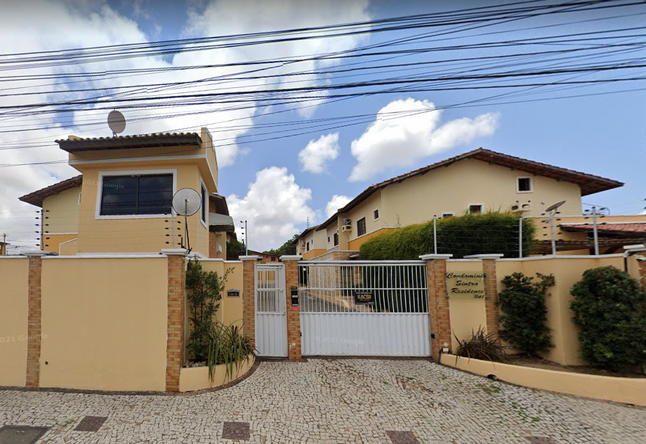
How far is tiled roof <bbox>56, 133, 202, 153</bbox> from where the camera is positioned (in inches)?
295

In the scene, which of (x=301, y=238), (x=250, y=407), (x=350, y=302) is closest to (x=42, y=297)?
(x=250, y=407)

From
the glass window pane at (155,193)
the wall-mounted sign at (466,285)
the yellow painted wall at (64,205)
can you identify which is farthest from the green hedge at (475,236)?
the yellow painted wall at (64,205)

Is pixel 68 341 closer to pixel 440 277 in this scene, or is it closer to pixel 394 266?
pixel 394 266

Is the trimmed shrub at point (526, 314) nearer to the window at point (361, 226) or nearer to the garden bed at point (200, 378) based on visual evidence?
the garden bed at point (200, 378)

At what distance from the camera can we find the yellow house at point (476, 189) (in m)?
13.5

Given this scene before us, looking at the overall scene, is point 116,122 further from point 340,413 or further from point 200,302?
point 340,413

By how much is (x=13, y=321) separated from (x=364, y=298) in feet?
20.2

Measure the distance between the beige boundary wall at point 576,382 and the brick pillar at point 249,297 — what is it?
4537 mm

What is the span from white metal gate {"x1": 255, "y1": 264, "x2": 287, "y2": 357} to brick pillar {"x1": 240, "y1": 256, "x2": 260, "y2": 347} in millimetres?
88

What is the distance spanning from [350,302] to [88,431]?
4.46m

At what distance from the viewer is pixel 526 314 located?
5.72 m

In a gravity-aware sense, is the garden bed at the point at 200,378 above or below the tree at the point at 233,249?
below

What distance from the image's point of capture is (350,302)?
6.20 m

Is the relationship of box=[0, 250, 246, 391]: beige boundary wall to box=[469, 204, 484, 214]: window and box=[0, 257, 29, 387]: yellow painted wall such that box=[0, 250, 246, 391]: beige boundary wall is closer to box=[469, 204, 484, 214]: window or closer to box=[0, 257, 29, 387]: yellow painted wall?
box=[0, 257, 29, 387]: yellow painted wall
